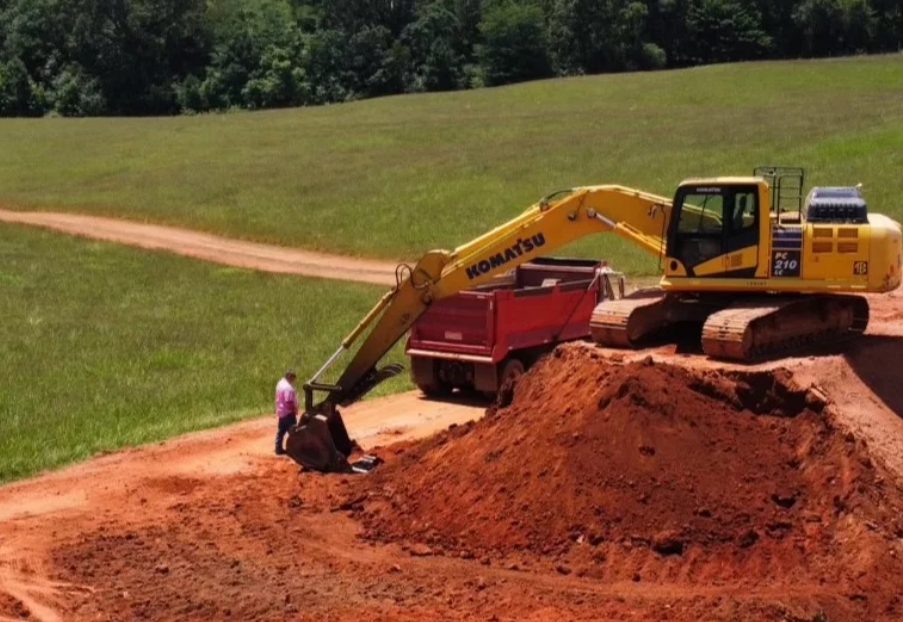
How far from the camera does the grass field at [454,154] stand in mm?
45312

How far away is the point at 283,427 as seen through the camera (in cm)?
1825

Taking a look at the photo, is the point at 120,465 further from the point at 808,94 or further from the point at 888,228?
the point at 808,94

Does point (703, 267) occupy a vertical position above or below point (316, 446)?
above

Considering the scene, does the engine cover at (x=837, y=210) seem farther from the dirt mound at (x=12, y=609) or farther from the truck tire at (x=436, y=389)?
the dirt mound at (x=12, y=609)

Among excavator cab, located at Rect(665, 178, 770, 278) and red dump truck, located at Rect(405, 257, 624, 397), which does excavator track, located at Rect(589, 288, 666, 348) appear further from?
red dump truck, located at Rect(405, 257, 624, 397)

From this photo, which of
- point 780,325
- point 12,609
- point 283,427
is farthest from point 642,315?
point 12,609

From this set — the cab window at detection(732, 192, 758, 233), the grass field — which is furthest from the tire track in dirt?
the cab window at detection(732, 192, 758, 233)

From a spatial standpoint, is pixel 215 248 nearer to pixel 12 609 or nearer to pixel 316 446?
pixel 316 446

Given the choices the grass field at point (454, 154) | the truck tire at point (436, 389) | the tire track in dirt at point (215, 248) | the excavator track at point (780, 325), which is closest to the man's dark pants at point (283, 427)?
the truck tire at point (436, 389)

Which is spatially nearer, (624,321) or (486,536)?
(486,536)

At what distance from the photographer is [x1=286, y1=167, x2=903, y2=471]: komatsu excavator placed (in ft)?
55.7

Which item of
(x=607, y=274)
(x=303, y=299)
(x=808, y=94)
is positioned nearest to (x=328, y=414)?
(x=607, y=274)

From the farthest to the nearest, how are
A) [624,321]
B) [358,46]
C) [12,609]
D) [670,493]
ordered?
[358,46] < [624,321] < [670,493] < [12,609]

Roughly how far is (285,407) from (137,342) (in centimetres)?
1049
